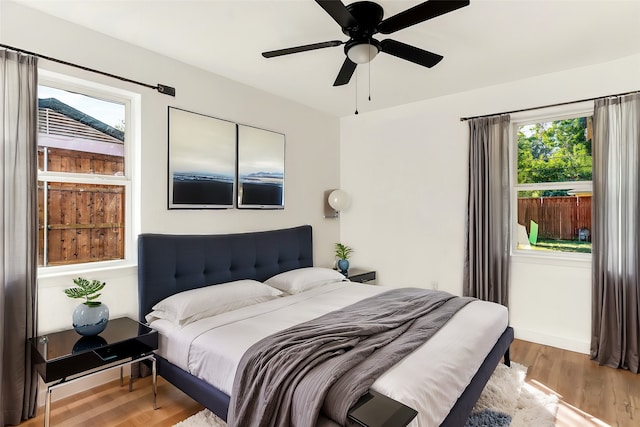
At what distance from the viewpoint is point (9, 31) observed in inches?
82.7

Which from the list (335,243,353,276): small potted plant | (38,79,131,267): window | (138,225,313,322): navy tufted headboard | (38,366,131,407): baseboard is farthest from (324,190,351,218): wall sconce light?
(38,366,131,407): baseboard

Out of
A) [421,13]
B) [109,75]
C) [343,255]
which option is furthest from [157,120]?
[343,255]

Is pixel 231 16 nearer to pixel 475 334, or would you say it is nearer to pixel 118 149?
pixel 118 149

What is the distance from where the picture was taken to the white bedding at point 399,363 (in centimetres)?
152

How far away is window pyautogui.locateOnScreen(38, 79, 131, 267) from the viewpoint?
238 cm

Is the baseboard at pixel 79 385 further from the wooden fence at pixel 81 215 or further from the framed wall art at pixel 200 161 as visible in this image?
the framed wall art at pixel 200 161

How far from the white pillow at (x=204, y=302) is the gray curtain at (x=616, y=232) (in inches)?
117

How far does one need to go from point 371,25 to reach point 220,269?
2304mm

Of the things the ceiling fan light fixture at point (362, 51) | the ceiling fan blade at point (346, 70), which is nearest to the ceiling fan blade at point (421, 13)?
the ceiling fan light fixture at point (362, 51)

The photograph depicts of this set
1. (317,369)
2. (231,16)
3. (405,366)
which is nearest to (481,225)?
(405,366)

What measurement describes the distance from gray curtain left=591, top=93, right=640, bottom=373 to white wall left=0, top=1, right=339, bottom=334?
2.90 m

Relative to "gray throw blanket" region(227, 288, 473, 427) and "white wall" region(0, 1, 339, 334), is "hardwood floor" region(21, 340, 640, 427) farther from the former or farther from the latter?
"gray throw blanket" region(227, 288, 473, 427)

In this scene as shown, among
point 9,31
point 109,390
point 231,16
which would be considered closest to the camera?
point 9,31

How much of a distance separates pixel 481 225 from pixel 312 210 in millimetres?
1968
